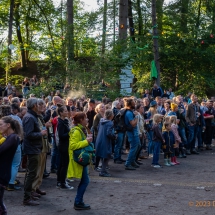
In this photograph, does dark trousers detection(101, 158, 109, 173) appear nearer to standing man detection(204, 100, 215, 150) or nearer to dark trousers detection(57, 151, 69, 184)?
dark trousers detection(57, 151, 69, 184)

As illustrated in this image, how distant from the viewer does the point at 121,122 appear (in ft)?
39.1

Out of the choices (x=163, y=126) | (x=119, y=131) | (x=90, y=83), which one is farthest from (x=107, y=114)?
(x=90, y=83)

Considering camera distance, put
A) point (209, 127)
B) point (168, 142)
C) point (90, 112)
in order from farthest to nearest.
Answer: point (209, 127)
point (90, 112)
point (168, 142)

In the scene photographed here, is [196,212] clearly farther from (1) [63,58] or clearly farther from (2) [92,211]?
(1) [63,58]

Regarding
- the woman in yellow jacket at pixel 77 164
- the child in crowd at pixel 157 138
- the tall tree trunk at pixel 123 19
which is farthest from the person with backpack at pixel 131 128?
the tall tree trunk at pixel 123 19

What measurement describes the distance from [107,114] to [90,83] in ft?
30.7

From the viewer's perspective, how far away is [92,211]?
24.3ft

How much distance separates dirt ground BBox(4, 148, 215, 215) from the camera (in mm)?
7500

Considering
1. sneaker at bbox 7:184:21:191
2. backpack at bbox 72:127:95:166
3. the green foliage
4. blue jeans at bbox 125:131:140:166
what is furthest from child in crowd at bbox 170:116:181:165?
the green foliage

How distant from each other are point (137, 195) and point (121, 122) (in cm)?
359

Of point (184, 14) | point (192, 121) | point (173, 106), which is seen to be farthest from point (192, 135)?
point (184, 14)

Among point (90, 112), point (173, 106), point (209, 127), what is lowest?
point (209, 127)

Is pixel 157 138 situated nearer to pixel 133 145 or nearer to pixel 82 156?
pixel 133 145

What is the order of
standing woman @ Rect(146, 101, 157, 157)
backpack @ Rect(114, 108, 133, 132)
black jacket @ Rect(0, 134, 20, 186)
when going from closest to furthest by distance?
1. black jacket @ Rect(0, 134, 20, 186)
2. backpack @ Rect(114, 108, 133, 132)
3. standing woman @ Rect(146, 101, 157, 157)
